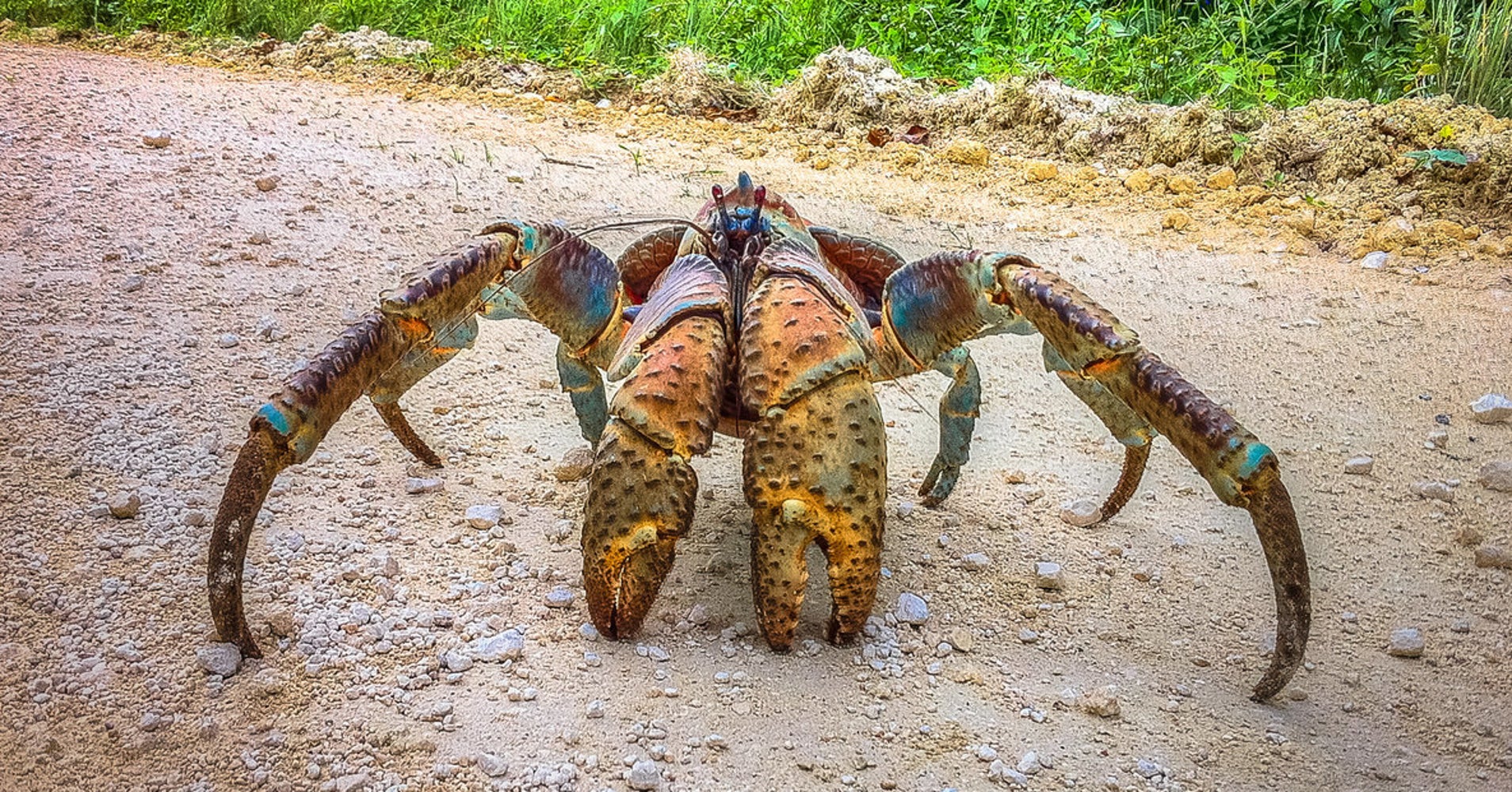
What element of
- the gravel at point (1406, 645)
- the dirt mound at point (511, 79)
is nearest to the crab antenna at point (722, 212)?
the gravel at point (1406, 645)

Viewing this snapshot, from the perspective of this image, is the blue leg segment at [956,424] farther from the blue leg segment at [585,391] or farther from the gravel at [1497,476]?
the gravel at [1497,476]

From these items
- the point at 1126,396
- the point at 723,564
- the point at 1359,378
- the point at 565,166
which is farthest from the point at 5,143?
the point at 1359,378

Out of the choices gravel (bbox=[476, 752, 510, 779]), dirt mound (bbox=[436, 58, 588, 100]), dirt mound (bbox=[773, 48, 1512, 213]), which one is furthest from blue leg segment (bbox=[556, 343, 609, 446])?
dirt mound (bbox=[436, 58, 588, 100])

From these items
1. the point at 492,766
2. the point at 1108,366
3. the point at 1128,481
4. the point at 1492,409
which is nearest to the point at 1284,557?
the point at 1108,366

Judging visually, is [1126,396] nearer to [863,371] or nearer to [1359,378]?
[863,371]

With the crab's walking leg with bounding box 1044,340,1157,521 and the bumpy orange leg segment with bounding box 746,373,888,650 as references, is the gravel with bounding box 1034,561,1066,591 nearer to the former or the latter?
the crab's walking leg with bounding box 1044,340,1157,521
